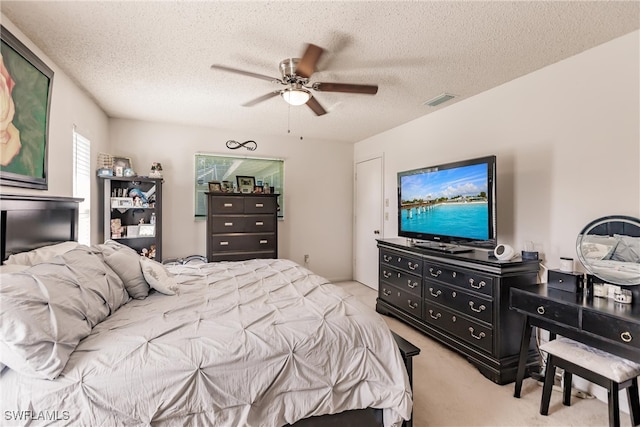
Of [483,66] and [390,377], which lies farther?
[483,66]

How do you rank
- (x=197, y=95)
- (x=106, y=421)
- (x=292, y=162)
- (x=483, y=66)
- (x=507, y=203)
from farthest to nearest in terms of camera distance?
(x=292, y=162), (x=197, y=95), (x=507, y=203), (x=483, y=66), (x=106, y=421)

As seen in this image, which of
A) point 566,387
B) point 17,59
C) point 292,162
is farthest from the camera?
point 292,162

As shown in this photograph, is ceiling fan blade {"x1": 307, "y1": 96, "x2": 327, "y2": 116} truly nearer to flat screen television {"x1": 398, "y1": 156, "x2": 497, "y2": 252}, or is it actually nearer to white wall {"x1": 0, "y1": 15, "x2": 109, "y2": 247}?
flat screen television {"x1": 398, "y1": 156, "x2": 497, "y2": 252}

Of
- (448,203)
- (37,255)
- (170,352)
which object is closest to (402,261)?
(448,203)

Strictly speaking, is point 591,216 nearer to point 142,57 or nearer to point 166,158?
point 142,57

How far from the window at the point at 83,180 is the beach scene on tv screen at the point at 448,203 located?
3.46m

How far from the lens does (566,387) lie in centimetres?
211

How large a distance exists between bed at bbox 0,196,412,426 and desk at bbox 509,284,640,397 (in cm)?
115

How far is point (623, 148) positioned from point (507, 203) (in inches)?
36.6

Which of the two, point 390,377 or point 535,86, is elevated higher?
point 535,86

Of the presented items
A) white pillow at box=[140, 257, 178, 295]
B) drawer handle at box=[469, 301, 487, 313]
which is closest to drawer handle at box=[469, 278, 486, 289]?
drawer handle at box=[469, 301, 487, 313]

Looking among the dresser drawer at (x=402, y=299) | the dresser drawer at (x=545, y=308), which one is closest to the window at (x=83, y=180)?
the dresser drawer at (x=402, y=299)

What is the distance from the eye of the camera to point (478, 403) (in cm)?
214

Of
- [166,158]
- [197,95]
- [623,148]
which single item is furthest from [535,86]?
[166,158]
